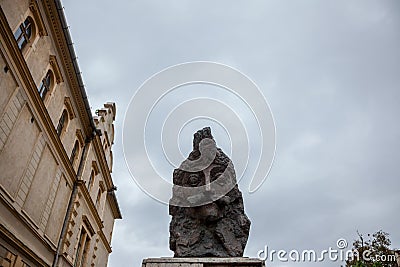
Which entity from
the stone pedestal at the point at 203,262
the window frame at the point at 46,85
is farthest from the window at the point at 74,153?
the stone pedestal at the point at 203,262

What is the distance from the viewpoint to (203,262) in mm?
6004

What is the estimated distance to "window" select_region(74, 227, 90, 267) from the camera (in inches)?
698

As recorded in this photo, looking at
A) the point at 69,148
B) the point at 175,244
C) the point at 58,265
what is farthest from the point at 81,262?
the point at 175,244

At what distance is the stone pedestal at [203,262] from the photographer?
588 centimetres

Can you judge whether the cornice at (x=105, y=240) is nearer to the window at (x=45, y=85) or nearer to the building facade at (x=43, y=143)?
the building facade at (x=43, y=143)

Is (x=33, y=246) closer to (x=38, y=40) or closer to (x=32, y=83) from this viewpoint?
(x=32, y=83)

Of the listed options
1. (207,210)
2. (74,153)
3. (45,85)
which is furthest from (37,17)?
(207,210)

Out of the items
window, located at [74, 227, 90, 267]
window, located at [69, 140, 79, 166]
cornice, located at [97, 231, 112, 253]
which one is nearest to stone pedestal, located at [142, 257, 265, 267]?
window, located at [69, 140, 79, 166]

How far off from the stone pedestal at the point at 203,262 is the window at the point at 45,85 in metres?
9.08

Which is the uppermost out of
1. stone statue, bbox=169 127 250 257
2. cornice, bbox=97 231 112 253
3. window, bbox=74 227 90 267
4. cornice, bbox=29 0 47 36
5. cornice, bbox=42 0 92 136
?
cornice, bbox=42 0 92 136

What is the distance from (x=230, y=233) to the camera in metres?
7.36

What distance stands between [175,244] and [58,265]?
378 inches

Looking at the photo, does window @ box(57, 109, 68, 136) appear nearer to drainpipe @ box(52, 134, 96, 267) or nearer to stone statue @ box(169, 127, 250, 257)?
drainpipe @ box(52, 134, 96, 267)

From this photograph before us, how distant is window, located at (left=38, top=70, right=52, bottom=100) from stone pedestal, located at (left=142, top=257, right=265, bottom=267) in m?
9.08
